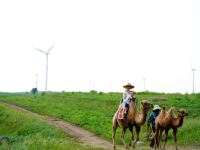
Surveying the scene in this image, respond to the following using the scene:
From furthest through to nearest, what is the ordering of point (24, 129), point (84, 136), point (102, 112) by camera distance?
point (102, 112) < point (24, 129) < point (84, 136)

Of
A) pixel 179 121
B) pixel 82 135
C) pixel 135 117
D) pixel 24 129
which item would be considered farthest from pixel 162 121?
pixel 24 129

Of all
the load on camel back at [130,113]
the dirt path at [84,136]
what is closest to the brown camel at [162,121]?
the load on camel back at [130,113]

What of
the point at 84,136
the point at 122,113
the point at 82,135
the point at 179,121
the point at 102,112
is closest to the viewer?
the point at 179,121

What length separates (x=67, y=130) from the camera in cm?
2845

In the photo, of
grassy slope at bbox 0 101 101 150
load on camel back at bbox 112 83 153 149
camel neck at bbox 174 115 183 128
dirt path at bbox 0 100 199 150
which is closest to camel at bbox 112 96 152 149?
load on camel back at bbox 112 83 153 149

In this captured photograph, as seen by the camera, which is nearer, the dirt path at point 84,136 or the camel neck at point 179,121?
the camel neck at point 179,121

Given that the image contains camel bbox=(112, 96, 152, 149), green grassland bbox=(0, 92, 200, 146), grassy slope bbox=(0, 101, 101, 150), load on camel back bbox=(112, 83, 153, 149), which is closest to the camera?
camel bbox=(112, 96, 152, 149)

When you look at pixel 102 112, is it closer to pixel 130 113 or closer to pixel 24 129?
pixel 24 129

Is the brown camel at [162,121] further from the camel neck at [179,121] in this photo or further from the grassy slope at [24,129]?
the grassy slope at [24,129]

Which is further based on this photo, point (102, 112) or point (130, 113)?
point (102, 112)

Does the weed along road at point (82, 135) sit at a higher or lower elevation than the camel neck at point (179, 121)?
lower

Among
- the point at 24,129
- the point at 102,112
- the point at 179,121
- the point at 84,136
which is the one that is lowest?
the point at 84,136

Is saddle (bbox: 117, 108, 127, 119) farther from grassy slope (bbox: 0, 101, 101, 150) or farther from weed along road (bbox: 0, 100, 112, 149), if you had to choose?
grassy slope (bbox: 0, 101, 101, 150)

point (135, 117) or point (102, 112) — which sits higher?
point (135, 117)
